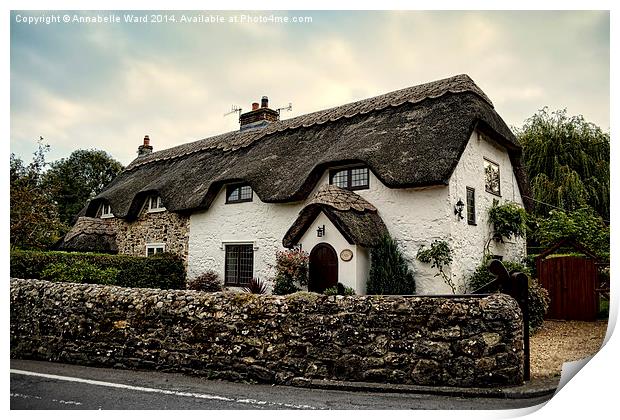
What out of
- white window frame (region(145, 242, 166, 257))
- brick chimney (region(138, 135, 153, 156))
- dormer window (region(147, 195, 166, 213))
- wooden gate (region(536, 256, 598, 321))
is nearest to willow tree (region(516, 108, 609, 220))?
wooden gate (region(536, 256, 598, 321))

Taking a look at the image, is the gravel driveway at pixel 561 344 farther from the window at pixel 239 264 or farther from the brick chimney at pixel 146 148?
the brick chimney at pixel 146 148

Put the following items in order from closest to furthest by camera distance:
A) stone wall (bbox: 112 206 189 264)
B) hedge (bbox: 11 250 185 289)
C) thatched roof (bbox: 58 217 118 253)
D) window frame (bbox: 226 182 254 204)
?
hedge (bbox: 11 250 185 289) < window frame (bbox: 226 182 254 204) < stone wall (bbox: 112 206 189 264) < thatched roof (bbox: 58 217 118 253)

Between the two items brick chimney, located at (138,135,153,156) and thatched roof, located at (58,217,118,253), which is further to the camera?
brick chimney, located at (138,135,153,156)

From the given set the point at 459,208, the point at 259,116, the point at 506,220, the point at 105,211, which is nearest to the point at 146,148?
the point at 105,211

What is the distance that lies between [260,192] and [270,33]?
5.40m

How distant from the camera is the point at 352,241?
8.52m

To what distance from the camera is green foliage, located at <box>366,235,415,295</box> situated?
8.63 metres

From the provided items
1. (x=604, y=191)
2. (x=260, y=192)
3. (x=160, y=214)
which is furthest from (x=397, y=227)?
(x=160, y=214)

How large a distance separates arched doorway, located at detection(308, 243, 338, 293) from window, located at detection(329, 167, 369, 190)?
139 centimetres

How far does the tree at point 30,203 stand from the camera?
5473 millimetres

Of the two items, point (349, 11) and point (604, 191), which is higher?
point (349, 11)

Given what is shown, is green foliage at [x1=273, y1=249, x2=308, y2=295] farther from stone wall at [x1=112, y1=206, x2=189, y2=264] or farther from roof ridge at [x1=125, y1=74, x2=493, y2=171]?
stone wall at [x1=112, y1=206, x2=189, y2=264]

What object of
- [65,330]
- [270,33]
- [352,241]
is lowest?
[65,330]
